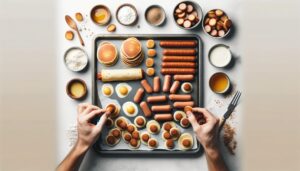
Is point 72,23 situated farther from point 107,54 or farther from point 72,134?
point 72,134

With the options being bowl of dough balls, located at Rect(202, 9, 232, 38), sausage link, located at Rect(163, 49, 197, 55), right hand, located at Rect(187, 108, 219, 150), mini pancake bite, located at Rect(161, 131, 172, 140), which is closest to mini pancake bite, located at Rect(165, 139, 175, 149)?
mini pancake bite, located at Rect(161, 131, 172, 140)

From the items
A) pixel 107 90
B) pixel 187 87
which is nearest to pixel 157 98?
pixel 187 87

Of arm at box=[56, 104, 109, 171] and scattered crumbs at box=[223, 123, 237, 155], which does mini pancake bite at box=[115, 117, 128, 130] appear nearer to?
arm at box=[56, 104, 109, 171]

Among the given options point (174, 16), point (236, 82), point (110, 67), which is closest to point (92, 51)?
point (110, 67)

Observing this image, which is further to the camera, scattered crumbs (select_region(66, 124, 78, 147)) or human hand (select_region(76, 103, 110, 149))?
scattered crumbs (select_region(66, 124, 78, 147))

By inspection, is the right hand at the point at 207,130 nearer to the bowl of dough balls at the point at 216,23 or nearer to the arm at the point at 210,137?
the arm at the point at 210,137

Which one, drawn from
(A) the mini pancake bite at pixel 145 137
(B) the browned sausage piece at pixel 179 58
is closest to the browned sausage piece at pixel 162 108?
(A) the mini pancake bite at pixel 145 137
